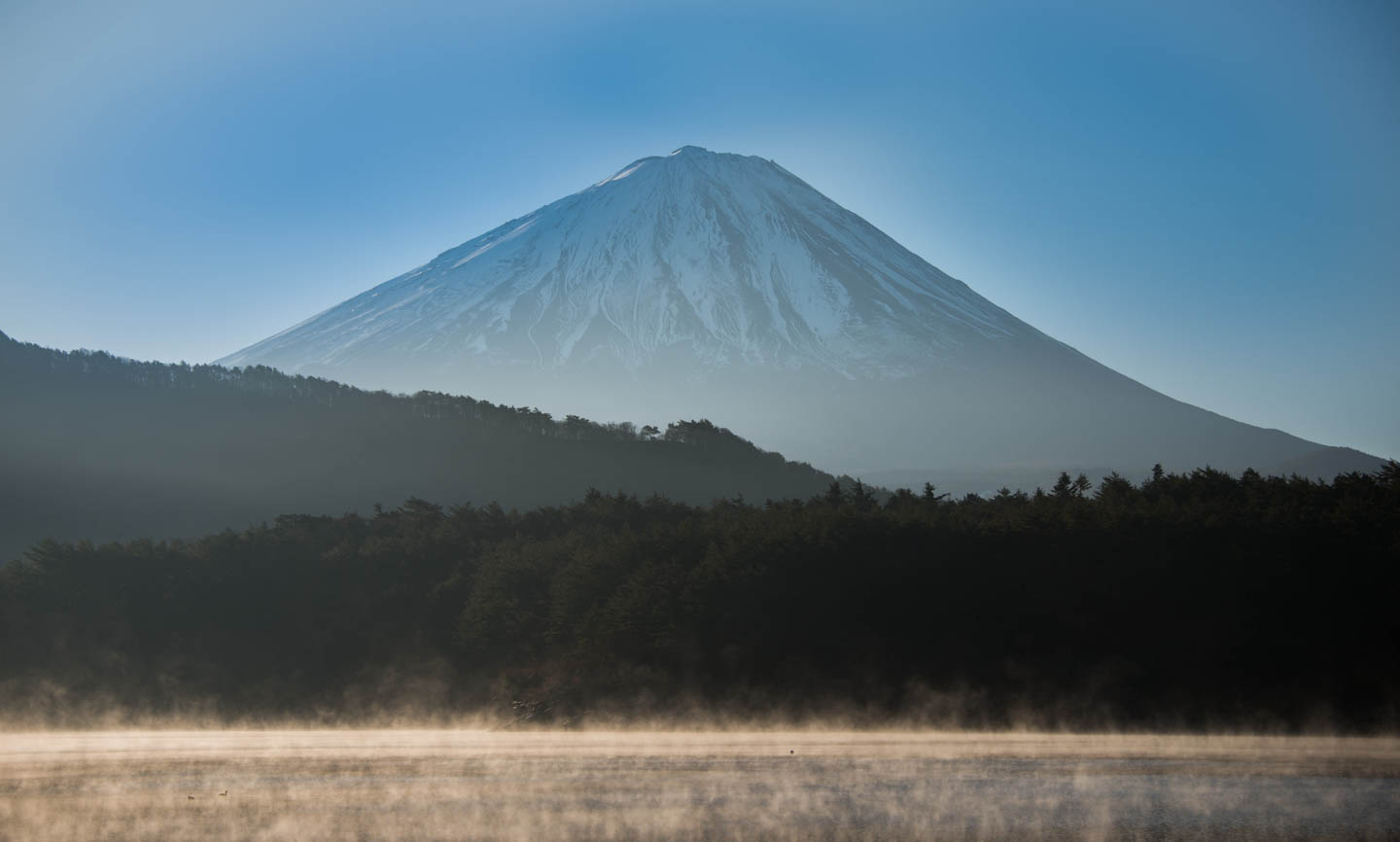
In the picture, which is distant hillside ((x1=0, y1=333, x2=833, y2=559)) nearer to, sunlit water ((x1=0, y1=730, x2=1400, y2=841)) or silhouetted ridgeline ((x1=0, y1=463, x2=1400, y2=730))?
silhouetted ridgeline ((x1=0, y1=463, x2=1400, y2=730))

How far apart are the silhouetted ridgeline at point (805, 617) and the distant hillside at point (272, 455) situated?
1756 inches

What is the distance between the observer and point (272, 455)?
291ft

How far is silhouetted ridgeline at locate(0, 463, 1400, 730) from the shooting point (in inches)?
907

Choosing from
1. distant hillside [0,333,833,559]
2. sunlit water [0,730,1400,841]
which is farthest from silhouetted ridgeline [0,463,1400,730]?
distant hillside [0,333,833,559]

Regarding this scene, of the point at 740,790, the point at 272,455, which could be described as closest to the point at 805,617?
the point at 740,790

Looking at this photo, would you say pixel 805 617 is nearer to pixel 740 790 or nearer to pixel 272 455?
pixel 740 790

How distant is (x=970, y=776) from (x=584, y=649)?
13.7 metres

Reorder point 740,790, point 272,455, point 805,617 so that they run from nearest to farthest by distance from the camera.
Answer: point 740,790 < point 805,617 < point 272,455

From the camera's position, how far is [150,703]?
27.0 meters

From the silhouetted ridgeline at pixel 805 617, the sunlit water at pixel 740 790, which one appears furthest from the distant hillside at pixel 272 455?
the sunlit water at pixel 740 790

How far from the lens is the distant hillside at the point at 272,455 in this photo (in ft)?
255

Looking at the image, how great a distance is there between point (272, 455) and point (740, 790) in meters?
82.8

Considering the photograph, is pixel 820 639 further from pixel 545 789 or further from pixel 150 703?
pixel 150 703

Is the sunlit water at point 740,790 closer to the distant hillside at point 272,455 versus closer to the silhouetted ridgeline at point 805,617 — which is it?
the silhouetted ridgeline at point 805,617
